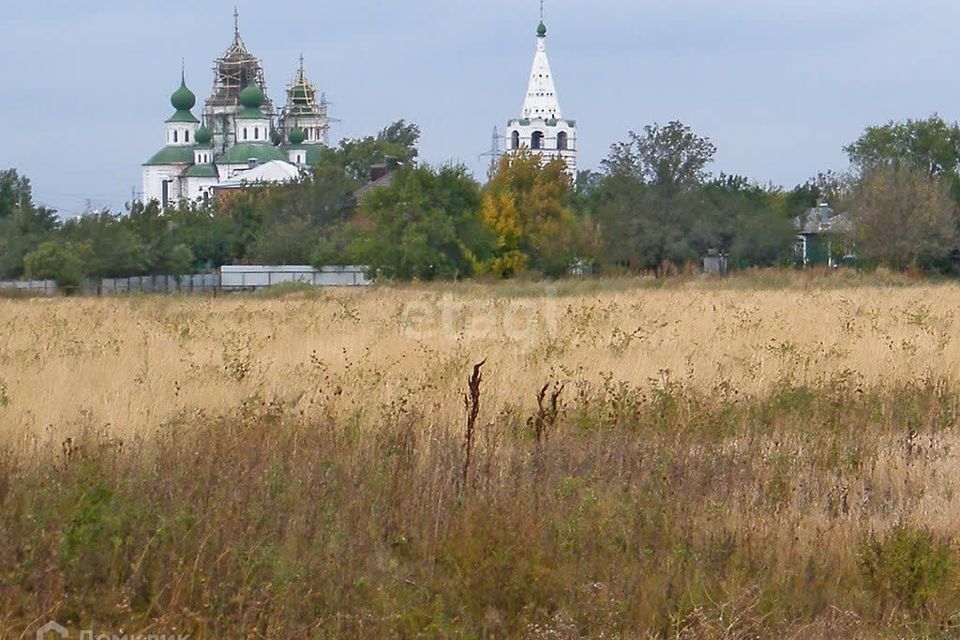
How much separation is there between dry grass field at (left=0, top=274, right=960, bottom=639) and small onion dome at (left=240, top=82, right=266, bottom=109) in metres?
122

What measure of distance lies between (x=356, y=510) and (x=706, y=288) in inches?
1227

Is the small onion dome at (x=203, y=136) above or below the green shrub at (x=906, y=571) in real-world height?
above

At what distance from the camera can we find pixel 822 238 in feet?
237

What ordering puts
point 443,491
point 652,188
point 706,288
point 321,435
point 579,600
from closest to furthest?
1. point 579,600
2. point 443,491
3. point 321,435
4. point 706,288
5. point 652,188

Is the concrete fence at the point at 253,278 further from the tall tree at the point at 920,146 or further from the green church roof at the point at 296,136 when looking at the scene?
the green church roof at the point at 296,136

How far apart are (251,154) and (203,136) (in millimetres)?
9652

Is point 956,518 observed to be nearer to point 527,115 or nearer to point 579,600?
point 579,600

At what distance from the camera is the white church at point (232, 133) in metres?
131

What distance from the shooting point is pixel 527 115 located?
144500 mm

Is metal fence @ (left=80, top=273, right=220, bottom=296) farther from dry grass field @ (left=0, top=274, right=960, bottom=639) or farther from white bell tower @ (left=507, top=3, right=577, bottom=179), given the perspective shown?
white bell tower @ (left=507, top=3, right=577, bottom=179)

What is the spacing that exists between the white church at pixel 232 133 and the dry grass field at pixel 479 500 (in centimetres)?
11592

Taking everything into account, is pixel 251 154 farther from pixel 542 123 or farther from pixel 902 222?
pixel 902 222

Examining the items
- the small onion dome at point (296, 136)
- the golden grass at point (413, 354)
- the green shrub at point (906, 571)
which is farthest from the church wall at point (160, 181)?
A: the green shrub at point (906, 571)

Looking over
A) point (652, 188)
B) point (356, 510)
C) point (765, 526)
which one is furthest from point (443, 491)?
point (652, 188)
